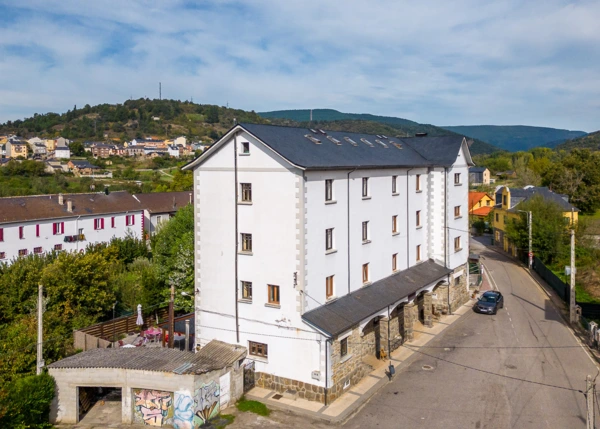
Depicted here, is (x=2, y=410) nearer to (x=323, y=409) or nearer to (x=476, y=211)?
(x=323, y=409)

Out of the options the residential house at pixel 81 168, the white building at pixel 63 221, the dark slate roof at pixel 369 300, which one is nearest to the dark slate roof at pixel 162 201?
the white building at pixel 63 221

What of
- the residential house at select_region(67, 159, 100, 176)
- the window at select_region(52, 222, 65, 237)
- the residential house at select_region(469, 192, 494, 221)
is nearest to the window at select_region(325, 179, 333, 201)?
the window at select_region(52, 222, 65, 237)

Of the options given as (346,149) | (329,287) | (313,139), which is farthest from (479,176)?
(329,287)

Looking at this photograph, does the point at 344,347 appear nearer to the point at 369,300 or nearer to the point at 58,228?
the point at 369,300

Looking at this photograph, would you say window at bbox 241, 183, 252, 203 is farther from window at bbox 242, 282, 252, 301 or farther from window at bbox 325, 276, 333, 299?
window at bbox 325, 276, 333, 299

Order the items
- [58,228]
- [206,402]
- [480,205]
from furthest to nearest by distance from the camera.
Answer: [480,205], [58,228], [206,402]

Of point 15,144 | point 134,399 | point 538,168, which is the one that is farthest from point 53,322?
point 15,144
